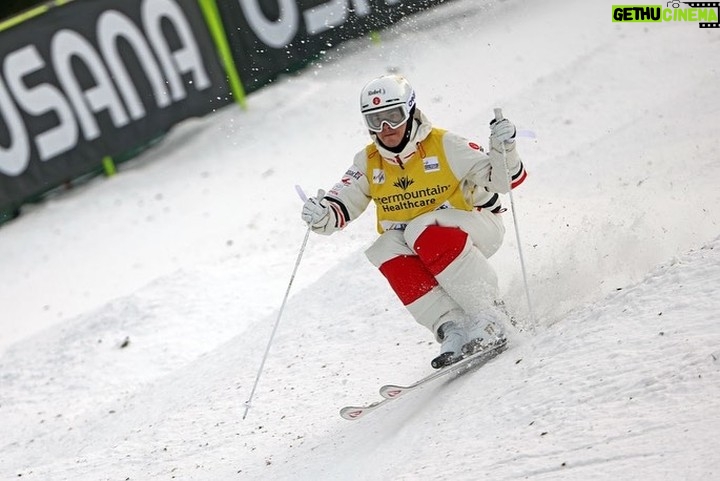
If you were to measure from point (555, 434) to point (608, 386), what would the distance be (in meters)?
0.30

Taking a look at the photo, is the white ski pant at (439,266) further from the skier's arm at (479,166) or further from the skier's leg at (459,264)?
the skier's arm at (479,166)

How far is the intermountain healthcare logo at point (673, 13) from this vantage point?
37.7 ft

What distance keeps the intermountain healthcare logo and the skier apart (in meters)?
6.78

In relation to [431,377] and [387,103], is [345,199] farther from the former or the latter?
[431,377]

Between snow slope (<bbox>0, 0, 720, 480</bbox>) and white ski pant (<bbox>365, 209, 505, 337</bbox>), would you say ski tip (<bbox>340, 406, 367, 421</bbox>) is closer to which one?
snow slope (<bbox>0, 0, 720, 480</bbox>)

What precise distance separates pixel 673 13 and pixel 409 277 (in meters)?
7.74

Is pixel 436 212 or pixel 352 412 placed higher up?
pixel 436 212

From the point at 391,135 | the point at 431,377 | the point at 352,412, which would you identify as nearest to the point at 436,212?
the point at 391,135

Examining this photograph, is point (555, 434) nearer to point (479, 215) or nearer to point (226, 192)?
point (479, 215)

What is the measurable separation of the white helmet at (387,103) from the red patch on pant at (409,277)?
2.21 feet

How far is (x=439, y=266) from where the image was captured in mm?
5301

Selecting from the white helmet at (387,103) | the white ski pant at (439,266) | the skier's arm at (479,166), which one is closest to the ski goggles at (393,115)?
the white helmet at (387,103)

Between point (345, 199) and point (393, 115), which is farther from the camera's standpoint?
point (345, 199)

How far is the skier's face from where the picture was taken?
5.29m
